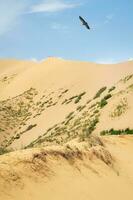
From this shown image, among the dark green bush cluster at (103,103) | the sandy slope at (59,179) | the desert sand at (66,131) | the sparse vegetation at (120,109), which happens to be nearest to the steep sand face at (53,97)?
the desert sand at (66,131)

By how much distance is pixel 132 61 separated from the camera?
196 feet

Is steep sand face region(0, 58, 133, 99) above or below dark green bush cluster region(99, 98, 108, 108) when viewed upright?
above

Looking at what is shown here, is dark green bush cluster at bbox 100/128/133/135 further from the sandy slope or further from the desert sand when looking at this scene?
the sandy slope

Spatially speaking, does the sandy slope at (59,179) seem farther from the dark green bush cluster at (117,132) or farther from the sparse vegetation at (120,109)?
the sparse vegetation at (120,109)

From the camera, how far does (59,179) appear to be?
47.7 feet

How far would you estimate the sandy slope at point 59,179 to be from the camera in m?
12.8

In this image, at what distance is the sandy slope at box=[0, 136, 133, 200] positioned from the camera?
1284 cm

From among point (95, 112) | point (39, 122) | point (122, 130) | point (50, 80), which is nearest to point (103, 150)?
point (122, 130)

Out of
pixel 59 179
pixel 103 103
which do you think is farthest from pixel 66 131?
pixel 59 179

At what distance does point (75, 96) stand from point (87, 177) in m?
37.9

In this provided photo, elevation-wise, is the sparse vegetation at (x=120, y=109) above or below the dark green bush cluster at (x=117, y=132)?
above

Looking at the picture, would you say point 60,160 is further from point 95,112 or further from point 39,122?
point 39,122

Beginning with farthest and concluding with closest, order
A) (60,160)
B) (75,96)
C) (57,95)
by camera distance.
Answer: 1. (57,95)
2. (75,96)
3. (60,160)

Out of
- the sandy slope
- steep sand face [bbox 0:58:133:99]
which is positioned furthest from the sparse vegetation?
the sandy slope
